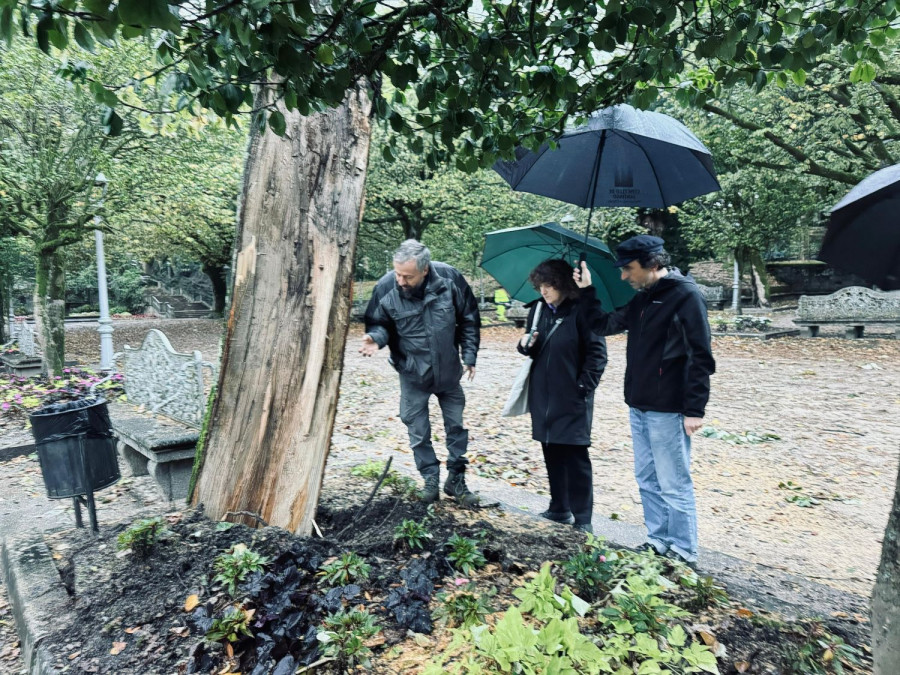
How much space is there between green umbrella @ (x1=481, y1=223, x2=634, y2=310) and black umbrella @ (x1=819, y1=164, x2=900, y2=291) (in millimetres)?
1480

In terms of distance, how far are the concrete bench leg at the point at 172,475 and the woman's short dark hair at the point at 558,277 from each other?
128 inches

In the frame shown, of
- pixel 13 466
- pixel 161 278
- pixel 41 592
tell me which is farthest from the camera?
pixel 161 278

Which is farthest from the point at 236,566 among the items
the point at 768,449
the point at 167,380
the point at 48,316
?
the point at 48,316

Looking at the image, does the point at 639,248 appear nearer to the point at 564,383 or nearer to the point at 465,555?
the point at 564,383

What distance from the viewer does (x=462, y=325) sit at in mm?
3982

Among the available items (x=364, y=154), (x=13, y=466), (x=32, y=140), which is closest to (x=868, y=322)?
(x=364, y=154)

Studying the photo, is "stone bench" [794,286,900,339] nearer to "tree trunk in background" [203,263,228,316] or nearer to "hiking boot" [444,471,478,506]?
"hiking boot" [444,471,478,506]

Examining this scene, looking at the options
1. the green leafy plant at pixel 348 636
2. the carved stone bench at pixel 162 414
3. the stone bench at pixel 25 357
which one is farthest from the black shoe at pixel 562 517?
the stone bench at pixel 25 357

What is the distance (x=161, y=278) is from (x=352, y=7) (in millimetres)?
43994

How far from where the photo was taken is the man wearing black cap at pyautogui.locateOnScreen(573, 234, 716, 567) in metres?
3.09

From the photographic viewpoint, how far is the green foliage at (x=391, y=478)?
12.9 ft

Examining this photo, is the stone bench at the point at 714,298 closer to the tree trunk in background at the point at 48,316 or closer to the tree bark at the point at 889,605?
the tree trunk in background at the point at 48,316

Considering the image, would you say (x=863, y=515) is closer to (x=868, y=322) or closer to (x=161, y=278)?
(x=868, y=322)

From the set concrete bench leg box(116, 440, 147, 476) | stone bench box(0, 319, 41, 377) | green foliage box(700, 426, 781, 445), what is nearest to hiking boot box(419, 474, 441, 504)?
concrete bench leg box(116, 440, 147, 476)
